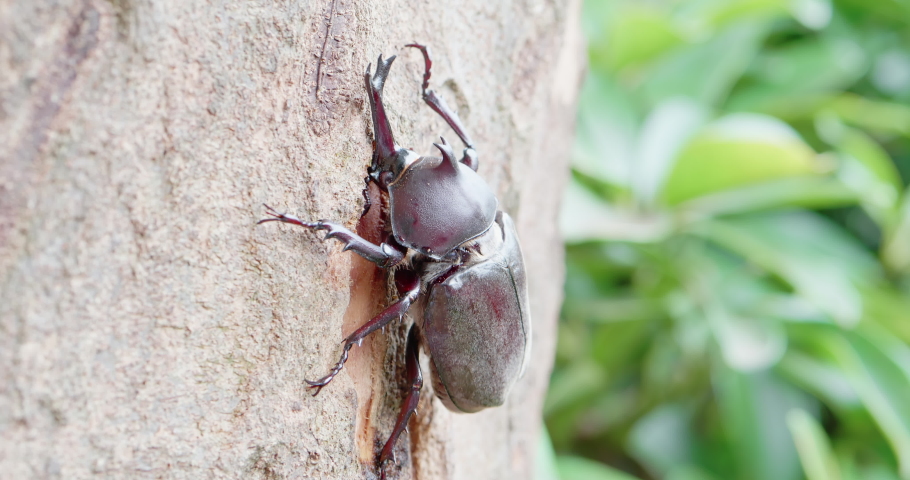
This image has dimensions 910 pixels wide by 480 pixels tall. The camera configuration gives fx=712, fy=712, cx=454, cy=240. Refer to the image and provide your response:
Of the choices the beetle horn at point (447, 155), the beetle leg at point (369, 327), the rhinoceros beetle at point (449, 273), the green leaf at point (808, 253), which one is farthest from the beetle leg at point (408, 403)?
the green leaf at point (808, 253)

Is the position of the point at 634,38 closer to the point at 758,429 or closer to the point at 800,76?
the point at 800,76

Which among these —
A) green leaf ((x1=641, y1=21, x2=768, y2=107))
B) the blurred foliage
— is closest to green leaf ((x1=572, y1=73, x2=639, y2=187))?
the blurred foliage

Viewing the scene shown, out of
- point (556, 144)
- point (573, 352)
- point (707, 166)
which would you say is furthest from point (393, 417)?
point (573, 352)

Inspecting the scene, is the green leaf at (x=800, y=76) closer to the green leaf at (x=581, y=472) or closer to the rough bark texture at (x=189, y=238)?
the green leaf at (x=581, y=472)

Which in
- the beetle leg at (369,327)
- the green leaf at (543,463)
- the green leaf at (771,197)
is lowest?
the green leaf at (543,463)

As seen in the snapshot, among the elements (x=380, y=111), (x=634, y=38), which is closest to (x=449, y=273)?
(x=380, y=111)

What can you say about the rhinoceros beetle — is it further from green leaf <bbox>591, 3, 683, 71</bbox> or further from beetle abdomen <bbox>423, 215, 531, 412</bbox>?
green leaf <bbox>591, 3, 683, 71</bbox>
